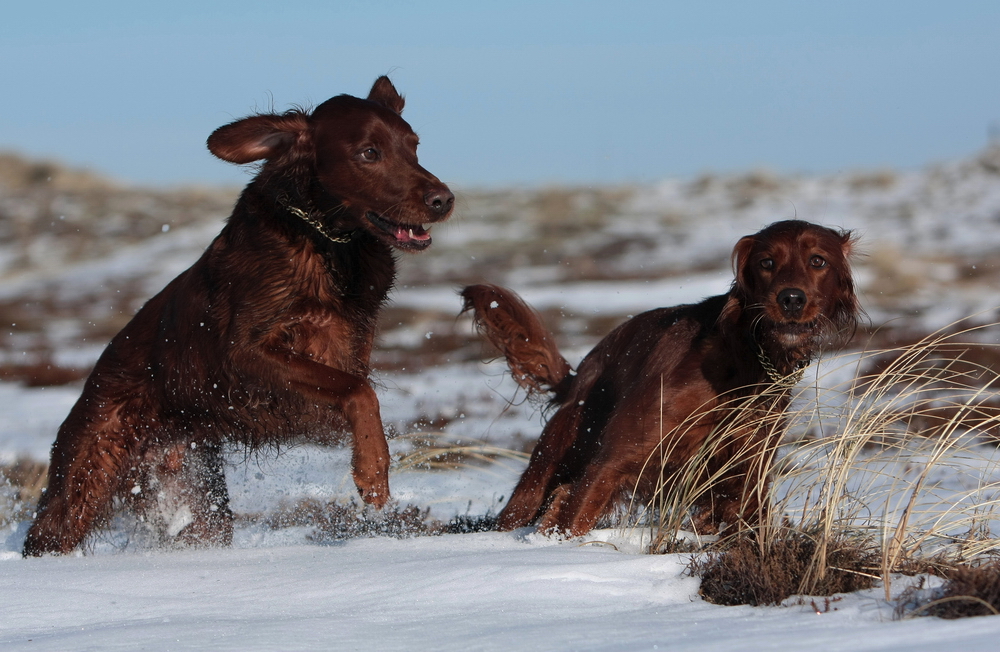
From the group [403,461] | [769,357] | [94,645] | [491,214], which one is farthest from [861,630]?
[491,214]

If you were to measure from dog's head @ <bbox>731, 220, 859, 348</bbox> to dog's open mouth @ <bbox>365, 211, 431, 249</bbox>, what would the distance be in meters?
1.18

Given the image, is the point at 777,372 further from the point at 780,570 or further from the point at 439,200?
the point at 439,200

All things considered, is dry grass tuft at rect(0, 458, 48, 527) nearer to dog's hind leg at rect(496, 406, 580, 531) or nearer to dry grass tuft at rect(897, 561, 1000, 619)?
dog's hind leg at rect(496, 406, 580, 531)

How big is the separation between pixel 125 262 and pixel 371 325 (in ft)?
69.3

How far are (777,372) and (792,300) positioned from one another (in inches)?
12.8

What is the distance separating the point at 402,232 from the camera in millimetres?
3928

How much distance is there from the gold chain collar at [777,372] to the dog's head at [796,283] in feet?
0.35

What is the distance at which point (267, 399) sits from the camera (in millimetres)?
4055

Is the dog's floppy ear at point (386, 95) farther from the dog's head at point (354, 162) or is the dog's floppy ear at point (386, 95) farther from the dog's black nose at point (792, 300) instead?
the dog's black nose at point (792, 300)

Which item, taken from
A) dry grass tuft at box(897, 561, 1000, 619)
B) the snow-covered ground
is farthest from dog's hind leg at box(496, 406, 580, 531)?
dry grass tuft at box(897, 561, 1000, 619)

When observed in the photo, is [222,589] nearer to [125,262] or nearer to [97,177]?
[125,262]

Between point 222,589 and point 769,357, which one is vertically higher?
point 769,357

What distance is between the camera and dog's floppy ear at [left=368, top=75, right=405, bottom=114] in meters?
4.49

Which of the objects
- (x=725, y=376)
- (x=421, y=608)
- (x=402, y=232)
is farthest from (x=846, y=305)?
(x=421, y=608)
